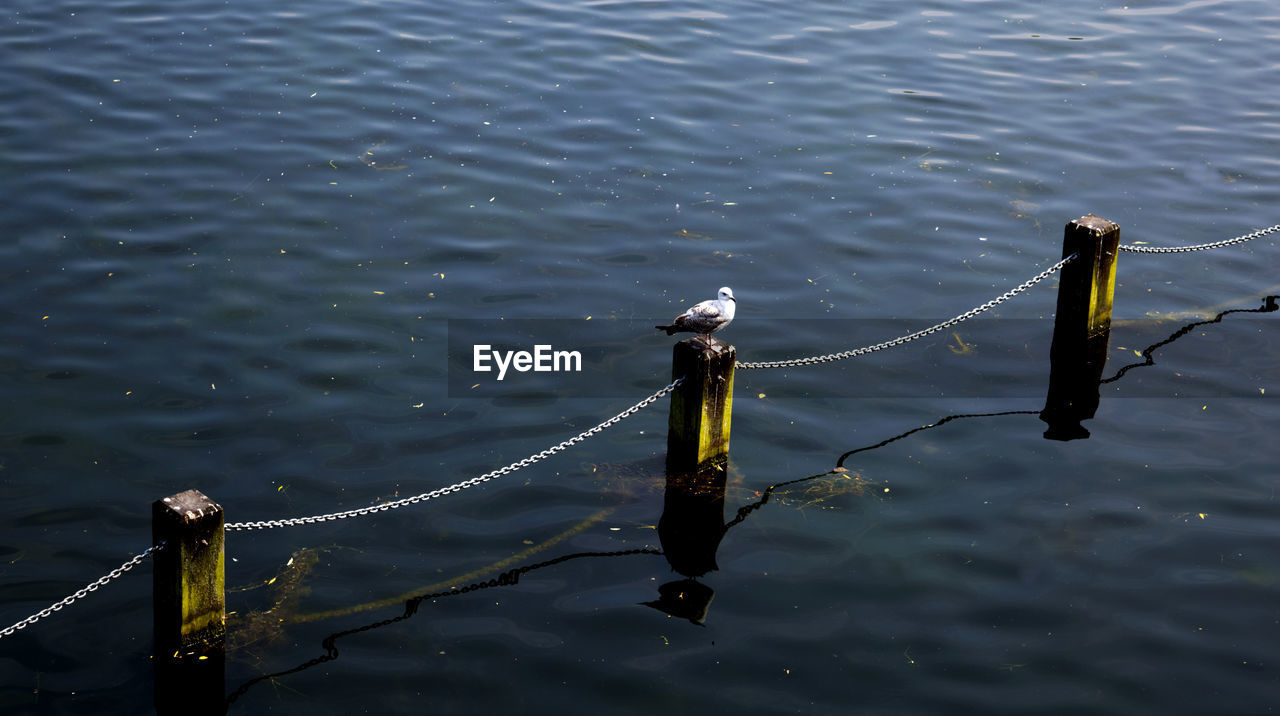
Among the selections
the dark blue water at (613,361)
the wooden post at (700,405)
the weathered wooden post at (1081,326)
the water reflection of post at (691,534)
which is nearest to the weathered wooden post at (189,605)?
the dark blue water at (613,361)

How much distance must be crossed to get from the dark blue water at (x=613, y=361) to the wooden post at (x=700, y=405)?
0.42 meters

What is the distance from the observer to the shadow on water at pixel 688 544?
7844mm

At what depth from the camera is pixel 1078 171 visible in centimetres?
1483

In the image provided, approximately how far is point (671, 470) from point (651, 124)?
292 inches

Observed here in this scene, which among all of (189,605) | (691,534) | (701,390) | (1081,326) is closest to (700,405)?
(701,390)

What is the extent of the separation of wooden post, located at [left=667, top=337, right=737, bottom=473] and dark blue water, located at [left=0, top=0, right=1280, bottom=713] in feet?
1.38

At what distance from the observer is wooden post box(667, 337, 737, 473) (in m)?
8.52

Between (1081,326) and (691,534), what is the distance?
4311 mm

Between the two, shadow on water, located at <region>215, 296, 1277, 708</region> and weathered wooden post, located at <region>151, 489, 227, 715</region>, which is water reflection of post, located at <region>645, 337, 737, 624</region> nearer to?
shadow on water, located at <region>215, 296, 1277, 708</region>

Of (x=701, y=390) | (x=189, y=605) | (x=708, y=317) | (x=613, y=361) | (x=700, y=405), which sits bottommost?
(x=189, y=605)

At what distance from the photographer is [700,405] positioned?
8.68 metres

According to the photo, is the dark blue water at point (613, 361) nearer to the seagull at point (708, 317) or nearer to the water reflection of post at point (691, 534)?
the water reflection of post at point (691, 534)

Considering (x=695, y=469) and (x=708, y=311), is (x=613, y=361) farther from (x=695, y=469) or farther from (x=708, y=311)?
(x=708, y=311)

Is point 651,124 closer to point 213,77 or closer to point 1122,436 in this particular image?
point 213,77
